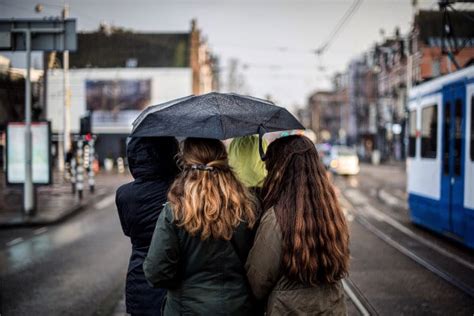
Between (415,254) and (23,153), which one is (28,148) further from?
(415,254)

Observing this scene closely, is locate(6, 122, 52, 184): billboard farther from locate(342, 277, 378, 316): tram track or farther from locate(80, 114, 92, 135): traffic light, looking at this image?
locate(342, 277, 378, 316): tram track

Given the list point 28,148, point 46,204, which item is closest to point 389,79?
point 46,204

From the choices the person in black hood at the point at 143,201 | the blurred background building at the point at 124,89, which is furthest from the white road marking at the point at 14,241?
the blurred background building at the point at 124,89

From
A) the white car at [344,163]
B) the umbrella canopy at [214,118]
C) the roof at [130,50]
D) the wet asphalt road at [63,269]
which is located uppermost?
the roof at [130,50]

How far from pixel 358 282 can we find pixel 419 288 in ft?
2.65

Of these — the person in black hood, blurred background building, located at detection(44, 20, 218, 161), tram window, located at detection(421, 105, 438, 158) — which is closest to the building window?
tram window, located at detection(421, 105, 438, 158)

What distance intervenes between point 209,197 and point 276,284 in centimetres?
58

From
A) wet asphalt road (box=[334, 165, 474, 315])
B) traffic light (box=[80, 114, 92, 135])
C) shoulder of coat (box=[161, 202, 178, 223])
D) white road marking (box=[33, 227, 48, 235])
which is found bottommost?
white road marking (box=[33, 227, 48, 235])

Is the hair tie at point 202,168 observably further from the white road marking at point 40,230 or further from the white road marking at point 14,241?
the white road marking at point 40,230

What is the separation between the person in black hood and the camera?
3871mm

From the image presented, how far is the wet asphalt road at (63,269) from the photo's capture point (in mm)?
7328

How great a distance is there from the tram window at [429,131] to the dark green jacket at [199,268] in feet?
31.7

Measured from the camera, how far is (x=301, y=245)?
314 centimetres

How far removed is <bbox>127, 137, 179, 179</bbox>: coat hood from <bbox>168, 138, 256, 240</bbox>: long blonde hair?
2.08ft
